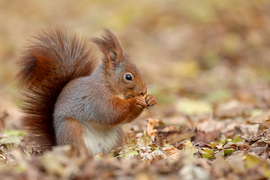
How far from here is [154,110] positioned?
5.38 metres

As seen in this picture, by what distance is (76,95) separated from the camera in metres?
2.91

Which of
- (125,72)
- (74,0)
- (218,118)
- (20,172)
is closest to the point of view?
(20,172)

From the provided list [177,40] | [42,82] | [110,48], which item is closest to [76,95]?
[42,82]

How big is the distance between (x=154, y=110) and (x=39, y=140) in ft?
8.58

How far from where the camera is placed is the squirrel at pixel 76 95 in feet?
9.21

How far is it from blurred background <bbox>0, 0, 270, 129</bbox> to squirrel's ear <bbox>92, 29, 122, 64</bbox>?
2115mm

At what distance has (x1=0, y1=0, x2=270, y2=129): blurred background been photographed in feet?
20.0

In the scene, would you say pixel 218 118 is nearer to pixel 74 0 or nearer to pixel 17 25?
pixel 17 25

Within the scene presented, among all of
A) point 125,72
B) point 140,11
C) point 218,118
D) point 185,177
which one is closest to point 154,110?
point 218,118

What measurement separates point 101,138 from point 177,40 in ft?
20.6

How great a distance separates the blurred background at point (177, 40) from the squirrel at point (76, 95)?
1904 mm

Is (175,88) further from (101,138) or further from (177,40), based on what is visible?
(101,138)

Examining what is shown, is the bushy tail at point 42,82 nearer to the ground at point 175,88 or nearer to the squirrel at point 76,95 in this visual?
the squirrel at point 76,95

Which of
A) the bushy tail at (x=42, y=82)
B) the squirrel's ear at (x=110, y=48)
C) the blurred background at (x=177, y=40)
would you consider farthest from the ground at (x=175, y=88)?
the squirrel's ear at (x=110, y=48)
